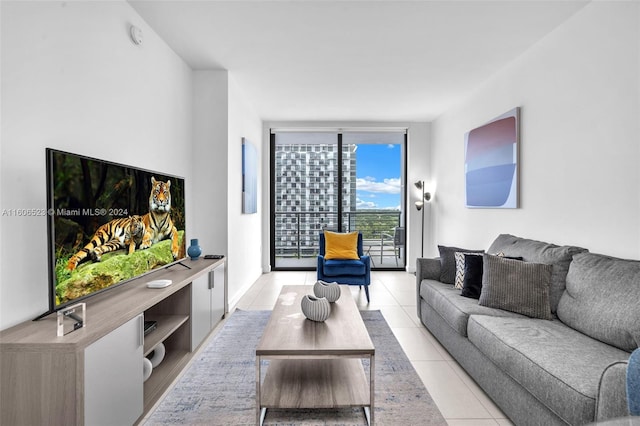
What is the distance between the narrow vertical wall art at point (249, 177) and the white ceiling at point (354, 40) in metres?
0.77

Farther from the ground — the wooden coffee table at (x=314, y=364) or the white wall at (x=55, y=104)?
the white wall at (x=55, y=104)

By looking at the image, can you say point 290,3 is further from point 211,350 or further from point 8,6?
point 211,350

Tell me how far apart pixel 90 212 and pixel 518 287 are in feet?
8.92

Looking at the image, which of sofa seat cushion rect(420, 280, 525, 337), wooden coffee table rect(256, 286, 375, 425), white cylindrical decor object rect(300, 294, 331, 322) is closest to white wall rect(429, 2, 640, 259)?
sofa seat cushion rect(420, 280, 525, 337)

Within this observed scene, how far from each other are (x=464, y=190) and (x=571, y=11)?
2332 millimetres

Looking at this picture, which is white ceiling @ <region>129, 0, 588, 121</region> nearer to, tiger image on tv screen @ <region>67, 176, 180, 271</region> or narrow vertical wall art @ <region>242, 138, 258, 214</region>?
narrow vertical wall art @ <region>242, 138, 258, 214</region>

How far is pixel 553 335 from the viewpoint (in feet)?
6.31

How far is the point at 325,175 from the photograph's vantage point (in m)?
6.34

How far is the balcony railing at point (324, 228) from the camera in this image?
6359 millimetres

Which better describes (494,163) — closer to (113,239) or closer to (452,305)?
(452,305)

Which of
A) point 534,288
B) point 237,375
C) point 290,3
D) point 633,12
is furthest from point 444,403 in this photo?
point 290,3

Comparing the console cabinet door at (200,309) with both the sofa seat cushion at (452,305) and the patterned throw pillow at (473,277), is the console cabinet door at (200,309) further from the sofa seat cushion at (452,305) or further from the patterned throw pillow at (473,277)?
the patterned throw pillow at (473,277)

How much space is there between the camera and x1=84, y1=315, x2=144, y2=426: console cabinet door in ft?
4.67

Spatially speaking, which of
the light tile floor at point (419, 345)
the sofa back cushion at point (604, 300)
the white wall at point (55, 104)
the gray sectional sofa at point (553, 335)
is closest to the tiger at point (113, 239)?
the white wall at point (55, 104)
